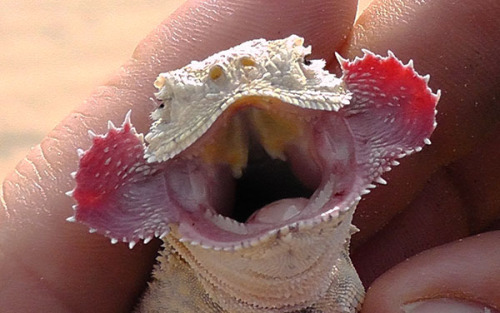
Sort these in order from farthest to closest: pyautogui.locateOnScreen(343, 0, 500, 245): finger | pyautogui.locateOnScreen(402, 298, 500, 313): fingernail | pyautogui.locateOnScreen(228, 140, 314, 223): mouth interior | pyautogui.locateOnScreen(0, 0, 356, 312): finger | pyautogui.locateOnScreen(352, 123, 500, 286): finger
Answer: pyautogui.locateOnScreen(352, 123, 500, 286): finger
pyautogui.locateOnScreen(343, 0, 500, 245): finger
pyautogui.locateOnScreen(0, 0, 356, 312): finger
pyautogui.locateOnScreen(402, 298, 500, 313): fingernail
pyautogui.locateOnScreen(228, 140, 314, 223): mouth interior

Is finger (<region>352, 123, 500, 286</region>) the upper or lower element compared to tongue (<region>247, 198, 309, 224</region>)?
lower

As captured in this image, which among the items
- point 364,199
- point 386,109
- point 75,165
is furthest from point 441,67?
point 75,165

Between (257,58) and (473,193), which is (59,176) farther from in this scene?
(473,193)

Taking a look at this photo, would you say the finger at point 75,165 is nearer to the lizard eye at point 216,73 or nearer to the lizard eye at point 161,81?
the lizard eye at point 161,81

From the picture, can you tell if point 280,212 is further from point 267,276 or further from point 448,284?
point 448,284

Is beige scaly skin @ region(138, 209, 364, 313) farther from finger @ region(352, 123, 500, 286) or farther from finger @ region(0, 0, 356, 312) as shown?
finger @ region(352, 123, 500, 286)

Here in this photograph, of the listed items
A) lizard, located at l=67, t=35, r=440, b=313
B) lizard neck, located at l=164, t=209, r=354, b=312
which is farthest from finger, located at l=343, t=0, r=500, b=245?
lizard, located at l=67, t=35, r=440, b=313

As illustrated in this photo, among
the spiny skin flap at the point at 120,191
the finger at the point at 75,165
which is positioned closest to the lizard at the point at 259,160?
the spiny skin flap at the point at 120,191

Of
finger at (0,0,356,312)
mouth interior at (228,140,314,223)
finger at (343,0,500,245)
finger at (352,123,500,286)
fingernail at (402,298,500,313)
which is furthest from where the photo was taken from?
finger at (352,123,500,286)
